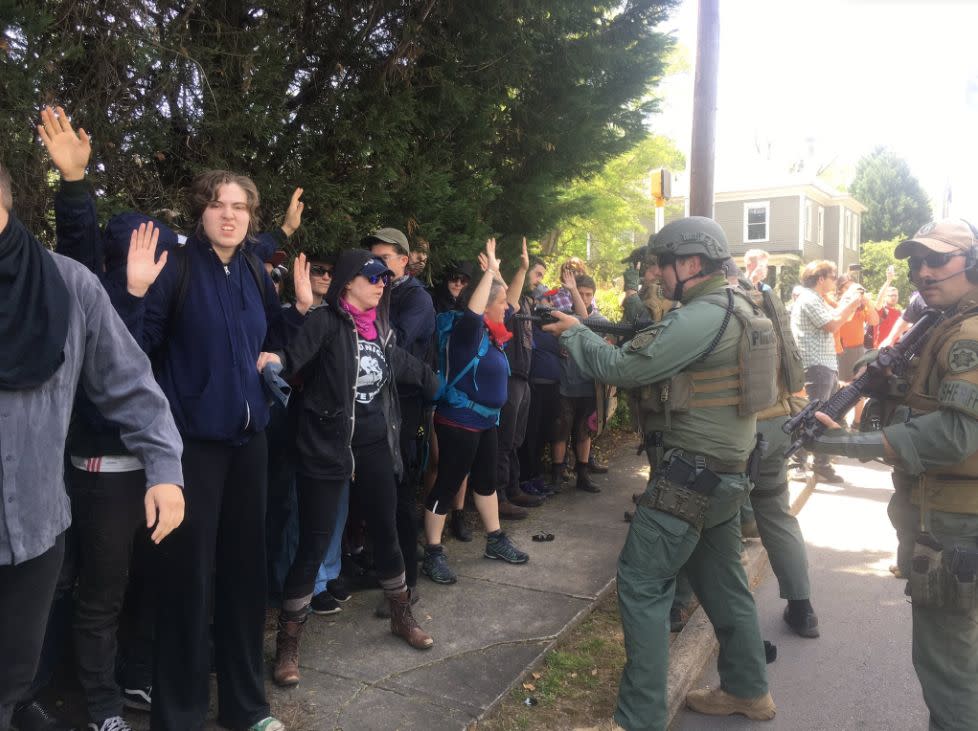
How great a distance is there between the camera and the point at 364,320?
392 cm

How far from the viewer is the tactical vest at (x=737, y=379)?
3336 mm

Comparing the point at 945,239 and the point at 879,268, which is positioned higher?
the point at 879,268

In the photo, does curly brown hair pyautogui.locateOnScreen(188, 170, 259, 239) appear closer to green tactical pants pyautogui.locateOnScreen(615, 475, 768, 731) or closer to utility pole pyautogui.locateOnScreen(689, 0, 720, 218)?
green tactical pants pyautogui.locateOnScreen(615, 475, 768, 731)

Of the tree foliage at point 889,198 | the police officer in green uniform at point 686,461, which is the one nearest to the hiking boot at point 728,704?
the police officer in green uniform at point 686,461

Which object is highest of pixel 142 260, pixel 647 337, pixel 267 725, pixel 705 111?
pixel 705 111

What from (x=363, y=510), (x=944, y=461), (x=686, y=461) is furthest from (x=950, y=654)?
(x=363, y=510)

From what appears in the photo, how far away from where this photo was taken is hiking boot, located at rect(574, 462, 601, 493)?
7.50m

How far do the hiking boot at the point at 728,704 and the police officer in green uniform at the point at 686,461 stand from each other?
28 millimetres

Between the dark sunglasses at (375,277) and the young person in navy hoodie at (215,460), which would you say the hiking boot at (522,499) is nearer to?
the dark sunglasses at (375,277)

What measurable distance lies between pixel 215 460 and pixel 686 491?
1.89 meters

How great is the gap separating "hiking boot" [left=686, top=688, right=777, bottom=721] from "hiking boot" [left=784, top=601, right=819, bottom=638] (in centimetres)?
98

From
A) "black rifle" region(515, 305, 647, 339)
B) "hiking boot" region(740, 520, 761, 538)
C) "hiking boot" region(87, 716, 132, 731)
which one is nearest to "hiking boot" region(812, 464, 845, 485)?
"hiking boot" region(740, 520, 761, 538)

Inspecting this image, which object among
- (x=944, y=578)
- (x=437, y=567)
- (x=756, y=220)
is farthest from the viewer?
(x=756, y=220)

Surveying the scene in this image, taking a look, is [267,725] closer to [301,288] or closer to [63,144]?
[301,288]
